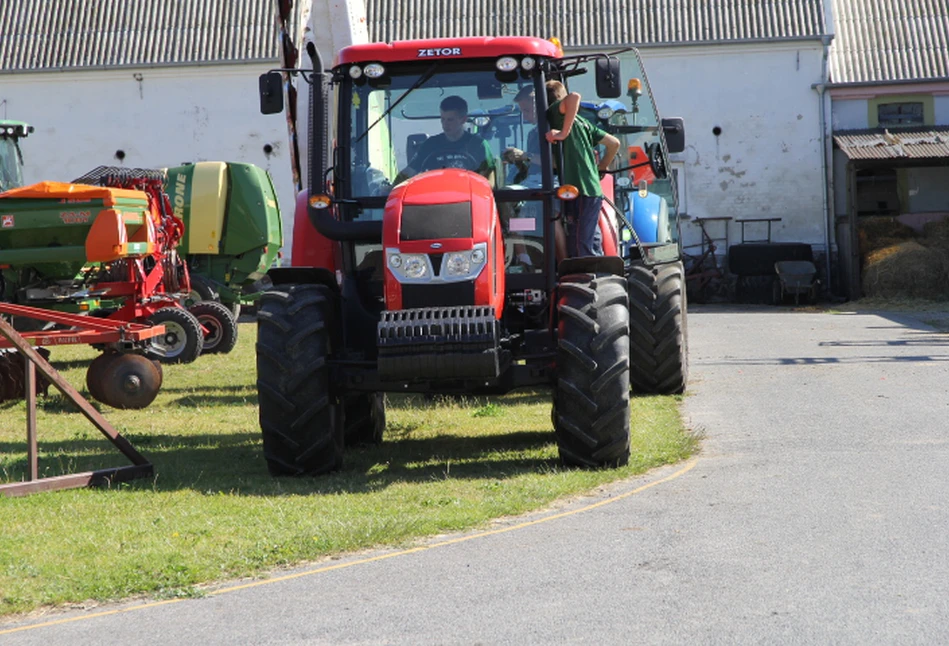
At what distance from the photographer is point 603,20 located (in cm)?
3225

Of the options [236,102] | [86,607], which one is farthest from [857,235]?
[86,607]

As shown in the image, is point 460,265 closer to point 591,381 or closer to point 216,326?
point 591,381

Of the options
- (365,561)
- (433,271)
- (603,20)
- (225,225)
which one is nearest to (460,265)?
(433,271)

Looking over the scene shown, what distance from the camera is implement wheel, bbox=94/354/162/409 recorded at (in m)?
11.9

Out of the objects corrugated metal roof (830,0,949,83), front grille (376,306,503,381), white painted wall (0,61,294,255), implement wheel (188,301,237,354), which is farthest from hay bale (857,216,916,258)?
front grille (376,306,503,381)

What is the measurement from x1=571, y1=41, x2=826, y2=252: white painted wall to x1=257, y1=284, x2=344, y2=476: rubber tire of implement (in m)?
23.5

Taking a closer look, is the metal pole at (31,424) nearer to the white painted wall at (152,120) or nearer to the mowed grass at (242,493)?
the mowed grass at (242,493)

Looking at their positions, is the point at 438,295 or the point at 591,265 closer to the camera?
the point at 438,295

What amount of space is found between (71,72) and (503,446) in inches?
1024

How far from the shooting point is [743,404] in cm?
1106

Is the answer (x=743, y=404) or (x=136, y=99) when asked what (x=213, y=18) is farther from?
(x=743, y=404)

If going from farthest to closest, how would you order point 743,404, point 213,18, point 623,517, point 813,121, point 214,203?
point 213,18 → point 813,121 → point 214,203 → point 743,404 → point 623,517

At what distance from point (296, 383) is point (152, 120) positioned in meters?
25.8

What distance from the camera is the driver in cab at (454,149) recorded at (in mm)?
8516
